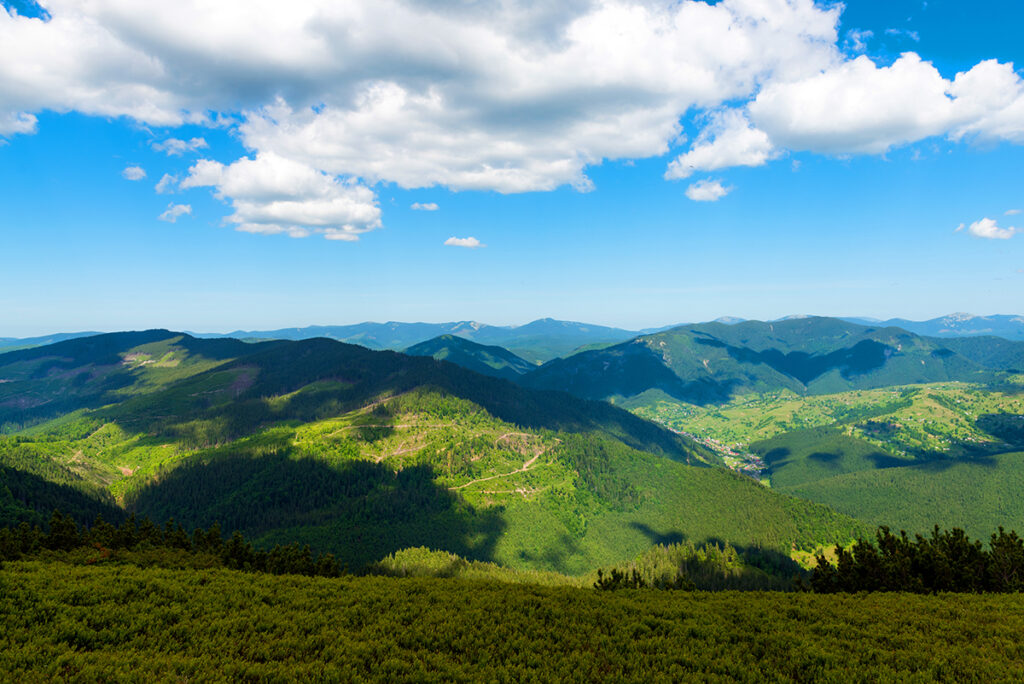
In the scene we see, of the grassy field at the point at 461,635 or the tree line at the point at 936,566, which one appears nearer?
the grassy field at the point at 461,635

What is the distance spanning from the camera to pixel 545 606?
143ft

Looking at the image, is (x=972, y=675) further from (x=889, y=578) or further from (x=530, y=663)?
(x=889, y=578)

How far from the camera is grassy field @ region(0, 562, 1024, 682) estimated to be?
3084cm

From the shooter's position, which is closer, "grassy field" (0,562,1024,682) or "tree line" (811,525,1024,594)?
"grassy field" (0,562,1024,682)

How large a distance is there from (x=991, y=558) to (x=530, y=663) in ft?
265

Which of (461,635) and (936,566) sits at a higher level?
(461,635)

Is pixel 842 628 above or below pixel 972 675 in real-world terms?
below

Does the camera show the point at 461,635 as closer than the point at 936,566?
Yes

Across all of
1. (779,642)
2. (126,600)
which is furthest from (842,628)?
(126,600)

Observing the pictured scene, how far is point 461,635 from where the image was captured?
3766 cm

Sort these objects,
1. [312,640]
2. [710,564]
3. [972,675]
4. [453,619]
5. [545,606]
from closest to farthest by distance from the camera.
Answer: [972,675]
[312,640]
[453,619]
[545,606]
[710,564]

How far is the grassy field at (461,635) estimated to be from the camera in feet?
101

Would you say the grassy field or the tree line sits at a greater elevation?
the grassy field

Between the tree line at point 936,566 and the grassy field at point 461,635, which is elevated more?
the grassy field at point 461,635
